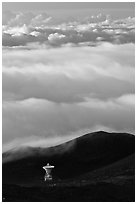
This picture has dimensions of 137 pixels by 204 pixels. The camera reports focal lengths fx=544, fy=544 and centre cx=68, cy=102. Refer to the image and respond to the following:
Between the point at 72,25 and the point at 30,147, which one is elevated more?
the point at 72,25

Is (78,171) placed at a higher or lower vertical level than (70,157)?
lower

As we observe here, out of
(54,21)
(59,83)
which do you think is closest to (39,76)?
(59,83)

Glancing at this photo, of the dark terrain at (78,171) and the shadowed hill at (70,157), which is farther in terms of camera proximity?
the shadowed hill at (70,157)

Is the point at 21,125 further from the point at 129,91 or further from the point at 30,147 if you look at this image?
the point at 129,91

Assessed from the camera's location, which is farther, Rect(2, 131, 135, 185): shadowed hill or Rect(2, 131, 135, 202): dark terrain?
Rect(2, 131, 135, 185): shadowed hill

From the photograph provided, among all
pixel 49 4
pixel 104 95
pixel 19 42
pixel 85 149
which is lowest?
pixel 85 149
